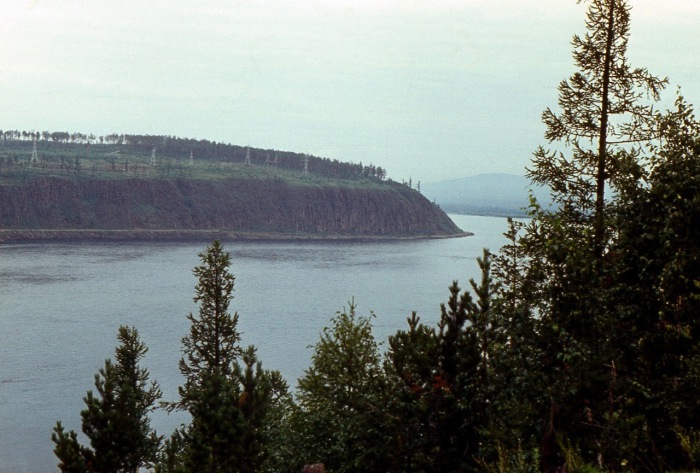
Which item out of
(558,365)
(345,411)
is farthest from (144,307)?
(558,365)

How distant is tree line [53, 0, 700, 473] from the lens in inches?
606

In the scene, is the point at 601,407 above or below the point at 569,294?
below

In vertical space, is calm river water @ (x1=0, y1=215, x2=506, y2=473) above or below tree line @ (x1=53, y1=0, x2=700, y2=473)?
below

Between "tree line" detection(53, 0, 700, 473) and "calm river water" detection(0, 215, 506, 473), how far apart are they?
30.9 metres

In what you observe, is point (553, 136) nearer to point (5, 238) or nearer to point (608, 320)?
point (608, 320)

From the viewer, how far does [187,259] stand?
17138 cm

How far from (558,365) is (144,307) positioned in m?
98.8

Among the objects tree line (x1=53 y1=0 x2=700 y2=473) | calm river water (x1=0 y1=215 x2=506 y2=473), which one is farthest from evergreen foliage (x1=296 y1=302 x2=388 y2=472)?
calm river water (x1=0 y1=215 x2=506 y2=473)

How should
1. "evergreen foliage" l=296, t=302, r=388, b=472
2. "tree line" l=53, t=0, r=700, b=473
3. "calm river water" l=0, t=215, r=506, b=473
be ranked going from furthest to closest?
"calm river water" l=0, t=215, r=506, b=473
"evergreen foliage" l=296, t=302, r=388, b=472
"tree line" l=53, t=0, r=700, b=473

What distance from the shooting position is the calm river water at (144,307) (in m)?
60.9

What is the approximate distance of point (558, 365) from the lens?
1623cm

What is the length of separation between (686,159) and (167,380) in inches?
2308

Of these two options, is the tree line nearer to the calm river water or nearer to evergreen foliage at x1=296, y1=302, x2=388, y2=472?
evergreen foliage at x1=296, y1=302, x2=388, y2=472

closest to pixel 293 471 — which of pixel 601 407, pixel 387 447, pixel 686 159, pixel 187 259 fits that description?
pixel 387 447
